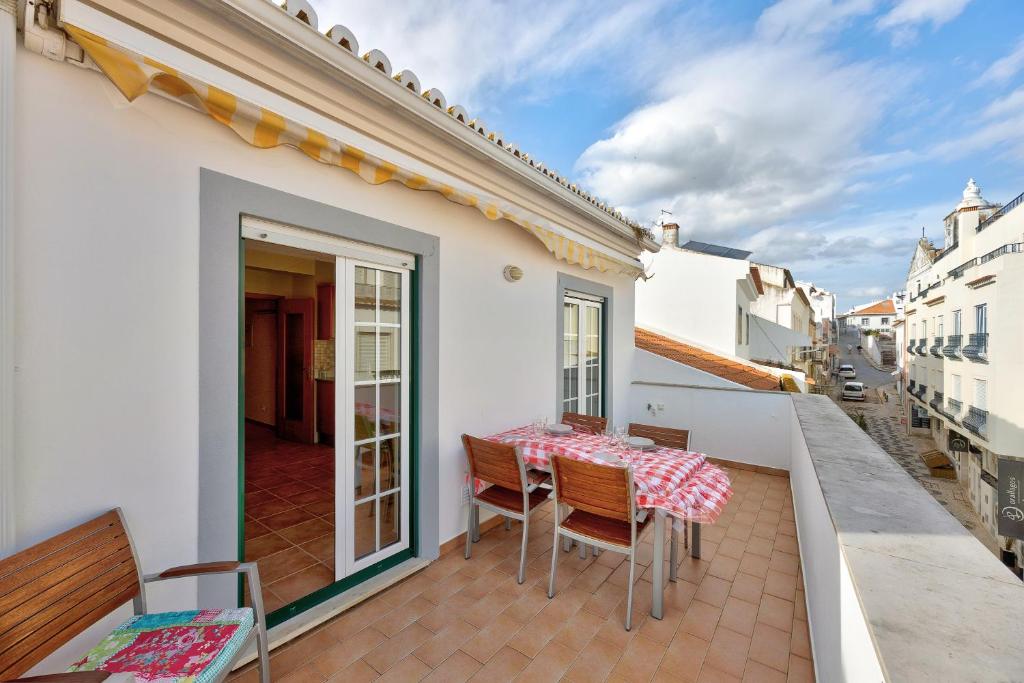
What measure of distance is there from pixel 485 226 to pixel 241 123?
9.84 ft

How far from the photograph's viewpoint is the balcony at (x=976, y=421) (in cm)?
2020

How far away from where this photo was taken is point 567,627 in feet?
11.4

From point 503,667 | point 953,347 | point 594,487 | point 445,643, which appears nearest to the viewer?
point 503,667

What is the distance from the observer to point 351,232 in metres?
3.68

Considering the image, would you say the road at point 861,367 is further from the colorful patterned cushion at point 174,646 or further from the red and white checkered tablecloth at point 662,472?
the colorful patterned cushion at point 174,646

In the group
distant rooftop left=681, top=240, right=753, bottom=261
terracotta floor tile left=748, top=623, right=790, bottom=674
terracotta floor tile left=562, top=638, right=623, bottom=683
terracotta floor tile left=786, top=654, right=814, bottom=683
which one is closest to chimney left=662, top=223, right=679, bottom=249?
distant rooftop left=681, top=240, right=753, bottom=261

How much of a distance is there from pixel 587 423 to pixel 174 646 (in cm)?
489

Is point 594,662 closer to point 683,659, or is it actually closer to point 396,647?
point 683,659

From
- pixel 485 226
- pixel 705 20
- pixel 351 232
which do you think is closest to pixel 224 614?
pixel 351 232

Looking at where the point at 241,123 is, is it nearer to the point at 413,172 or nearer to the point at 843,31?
the point at 413,172

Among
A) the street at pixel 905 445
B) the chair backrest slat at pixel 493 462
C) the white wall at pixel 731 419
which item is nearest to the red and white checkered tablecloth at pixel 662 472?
the chair backrest slat at pixel 493 462

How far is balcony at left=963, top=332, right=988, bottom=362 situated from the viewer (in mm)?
20239

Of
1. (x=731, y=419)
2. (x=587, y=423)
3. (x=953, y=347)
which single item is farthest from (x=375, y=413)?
(x=953, y=347)

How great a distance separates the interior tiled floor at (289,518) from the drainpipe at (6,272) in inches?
82.6
